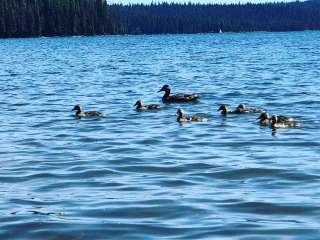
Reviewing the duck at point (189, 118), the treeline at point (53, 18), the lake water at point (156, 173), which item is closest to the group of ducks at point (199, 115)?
the duck at point (189, 118)

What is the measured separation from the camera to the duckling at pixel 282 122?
823 inches

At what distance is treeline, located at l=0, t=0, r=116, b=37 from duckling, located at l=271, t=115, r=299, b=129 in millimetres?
156936

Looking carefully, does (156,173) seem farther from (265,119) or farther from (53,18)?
(53,18)

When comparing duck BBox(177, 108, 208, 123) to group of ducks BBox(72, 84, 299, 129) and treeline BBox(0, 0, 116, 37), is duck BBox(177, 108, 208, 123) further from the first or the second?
treeline BBox(0, 0, 116, 37)

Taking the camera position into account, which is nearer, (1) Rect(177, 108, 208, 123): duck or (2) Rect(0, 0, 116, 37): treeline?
(1) Rect(177, 108, 208, 123): duck

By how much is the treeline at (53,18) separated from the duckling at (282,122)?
157 meters

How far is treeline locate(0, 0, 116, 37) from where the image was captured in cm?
17388

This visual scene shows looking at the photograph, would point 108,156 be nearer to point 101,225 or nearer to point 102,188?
point 102,188

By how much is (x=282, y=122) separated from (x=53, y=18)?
165718 mm

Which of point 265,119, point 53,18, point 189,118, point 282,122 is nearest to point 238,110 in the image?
point 189,118

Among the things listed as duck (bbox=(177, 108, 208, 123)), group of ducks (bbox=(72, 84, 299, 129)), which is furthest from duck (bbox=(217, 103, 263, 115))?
duck (bbox=(177, 108, 208, 123))

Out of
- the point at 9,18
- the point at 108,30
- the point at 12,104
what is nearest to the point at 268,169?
the point at 12,104

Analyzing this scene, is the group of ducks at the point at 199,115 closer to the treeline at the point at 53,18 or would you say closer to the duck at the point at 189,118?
the duck at the point at 189,118

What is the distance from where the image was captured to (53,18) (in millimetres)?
181875
